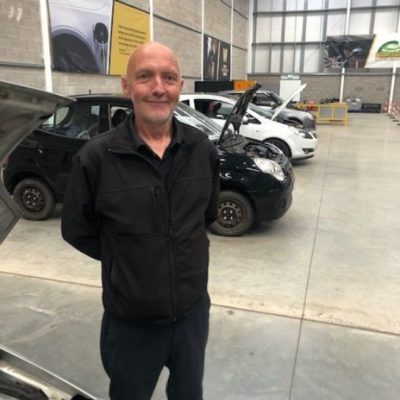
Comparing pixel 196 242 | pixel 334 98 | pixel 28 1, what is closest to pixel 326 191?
pixel 196 242

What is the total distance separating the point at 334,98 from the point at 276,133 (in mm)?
19680

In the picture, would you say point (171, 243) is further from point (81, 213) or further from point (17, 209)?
point (17, 209)

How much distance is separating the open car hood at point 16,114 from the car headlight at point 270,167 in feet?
11.1

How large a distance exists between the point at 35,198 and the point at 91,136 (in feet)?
3.75

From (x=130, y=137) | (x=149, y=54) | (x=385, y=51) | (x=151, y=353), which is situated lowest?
(x=151, y=353)

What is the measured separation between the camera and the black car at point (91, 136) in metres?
4.73

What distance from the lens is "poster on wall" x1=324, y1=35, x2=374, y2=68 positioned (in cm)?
2531

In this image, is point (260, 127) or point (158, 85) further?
point (260, 127)

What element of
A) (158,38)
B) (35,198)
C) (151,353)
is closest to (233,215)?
(35,198)

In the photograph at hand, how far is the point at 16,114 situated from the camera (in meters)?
1.43

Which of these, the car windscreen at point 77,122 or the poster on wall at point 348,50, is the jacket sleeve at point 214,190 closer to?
the car windscreen at point 77,122

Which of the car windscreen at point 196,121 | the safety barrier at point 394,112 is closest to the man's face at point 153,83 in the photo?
the car windscreen at point 196,121

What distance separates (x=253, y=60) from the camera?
28.1 metres

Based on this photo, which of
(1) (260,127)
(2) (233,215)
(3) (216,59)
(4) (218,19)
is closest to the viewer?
(2) (233,215)
